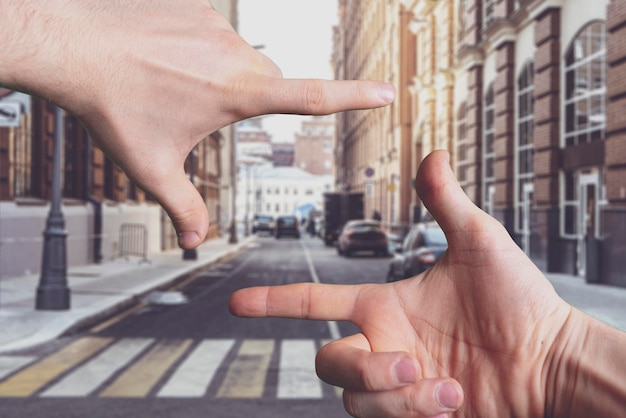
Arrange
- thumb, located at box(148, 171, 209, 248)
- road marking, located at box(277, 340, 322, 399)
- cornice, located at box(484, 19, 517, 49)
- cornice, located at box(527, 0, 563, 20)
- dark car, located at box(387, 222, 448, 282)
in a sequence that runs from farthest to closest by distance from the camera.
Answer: cornice, located at box(484, 19, 517, 49)
cornice, located at box(527, 0, 563, 20)
dark car, located at box(387, 222, 448, 282)
road marking, located at box(277, 340, 322, 399)
thumb, located at box(148, 171, 209, 248)

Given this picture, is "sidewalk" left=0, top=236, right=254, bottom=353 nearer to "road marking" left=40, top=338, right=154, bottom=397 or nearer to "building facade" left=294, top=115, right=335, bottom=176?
"road marking" left=40, top=338, right=154, bottom=397

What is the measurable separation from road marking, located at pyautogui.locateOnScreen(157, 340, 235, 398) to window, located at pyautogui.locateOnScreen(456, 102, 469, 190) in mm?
21395

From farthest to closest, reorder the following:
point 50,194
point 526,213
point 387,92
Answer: point 526,213, point 50,194, point 387,92

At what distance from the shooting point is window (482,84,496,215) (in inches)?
1065

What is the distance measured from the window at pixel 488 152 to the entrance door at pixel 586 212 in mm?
6774

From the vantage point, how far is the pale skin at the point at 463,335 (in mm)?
1524

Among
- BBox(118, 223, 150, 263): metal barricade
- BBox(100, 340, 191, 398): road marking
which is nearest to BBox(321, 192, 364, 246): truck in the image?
BBox(118, 223, 150, 263): metal barricade

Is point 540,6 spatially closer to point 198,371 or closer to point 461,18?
point 461,18

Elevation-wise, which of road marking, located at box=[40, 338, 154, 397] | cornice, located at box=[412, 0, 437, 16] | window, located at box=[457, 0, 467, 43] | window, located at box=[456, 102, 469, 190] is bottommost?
road marking, located at box=[40, 338, 154, 397]

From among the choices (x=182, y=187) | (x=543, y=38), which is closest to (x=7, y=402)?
(x=182, y=187)

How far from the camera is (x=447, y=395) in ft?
4.93

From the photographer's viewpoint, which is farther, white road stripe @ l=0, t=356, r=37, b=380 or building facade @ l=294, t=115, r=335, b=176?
building facade @ l=294, t=115, r=335, b=176

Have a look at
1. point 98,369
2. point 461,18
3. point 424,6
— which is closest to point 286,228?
point 424,6

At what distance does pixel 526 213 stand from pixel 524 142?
6.84 feet
